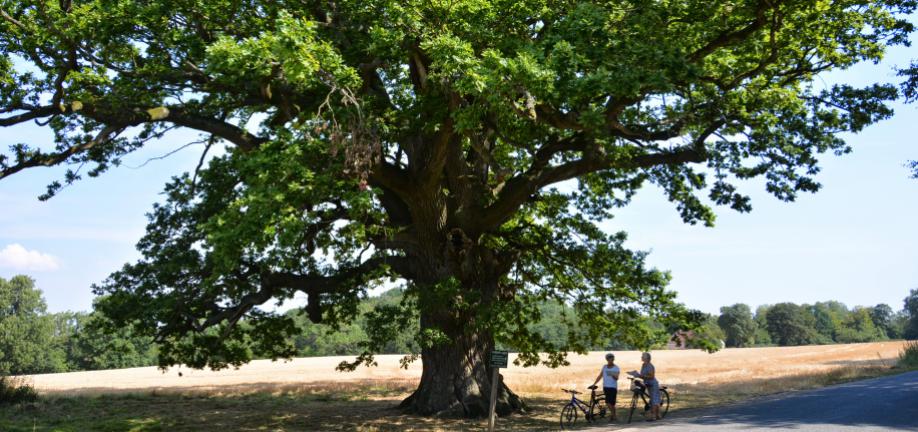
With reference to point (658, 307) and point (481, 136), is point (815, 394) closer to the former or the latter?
point (658, 307)

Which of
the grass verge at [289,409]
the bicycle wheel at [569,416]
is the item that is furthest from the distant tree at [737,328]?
the bicycle wheel at [569,416]

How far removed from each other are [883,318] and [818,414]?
188 m

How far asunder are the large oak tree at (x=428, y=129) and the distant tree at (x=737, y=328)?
394 ft

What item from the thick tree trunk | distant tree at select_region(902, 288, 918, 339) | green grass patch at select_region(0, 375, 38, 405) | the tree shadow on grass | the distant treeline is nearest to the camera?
the tree shadow on grass

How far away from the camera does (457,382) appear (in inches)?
729

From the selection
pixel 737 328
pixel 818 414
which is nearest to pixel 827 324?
pixel 737 328

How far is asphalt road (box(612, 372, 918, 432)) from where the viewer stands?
13.6 metres

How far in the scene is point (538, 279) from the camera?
2203 centimetres

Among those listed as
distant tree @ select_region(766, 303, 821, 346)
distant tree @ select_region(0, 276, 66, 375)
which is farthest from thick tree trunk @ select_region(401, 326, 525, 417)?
distant tree @ select_region(766, 303, 821, 346)

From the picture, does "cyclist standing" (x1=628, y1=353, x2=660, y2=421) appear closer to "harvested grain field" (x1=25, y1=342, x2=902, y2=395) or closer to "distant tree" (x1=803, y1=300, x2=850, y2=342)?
"harvested grain field" (x1=25, y1=342, x2=902, y2=395)

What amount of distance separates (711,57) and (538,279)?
330 inches

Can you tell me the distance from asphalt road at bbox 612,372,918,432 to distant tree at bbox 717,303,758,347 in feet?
384

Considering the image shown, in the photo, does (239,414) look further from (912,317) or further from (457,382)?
(912,317)

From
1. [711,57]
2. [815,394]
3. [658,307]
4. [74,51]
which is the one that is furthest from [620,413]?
[74,51]
